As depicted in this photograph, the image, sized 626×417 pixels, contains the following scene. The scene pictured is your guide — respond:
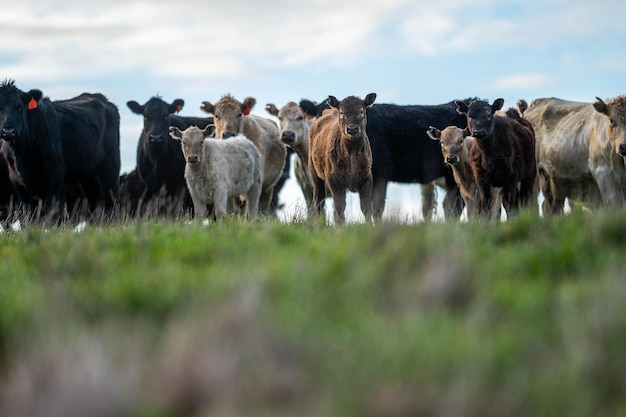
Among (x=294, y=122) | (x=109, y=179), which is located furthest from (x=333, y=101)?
(x=109, y=179)

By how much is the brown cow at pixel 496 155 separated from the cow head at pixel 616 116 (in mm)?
1147

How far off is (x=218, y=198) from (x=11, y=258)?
7577mm

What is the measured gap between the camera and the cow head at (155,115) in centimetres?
1862

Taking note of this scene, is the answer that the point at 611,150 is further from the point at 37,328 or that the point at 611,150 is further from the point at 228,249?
the point at 37,328

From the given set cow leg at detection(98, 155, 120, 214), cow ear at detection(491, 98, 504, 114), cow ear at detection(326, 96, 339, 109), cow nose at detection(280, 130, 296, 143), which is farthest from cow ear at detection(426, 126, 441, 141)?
cow leg at detection(98, 155, 120, 214)

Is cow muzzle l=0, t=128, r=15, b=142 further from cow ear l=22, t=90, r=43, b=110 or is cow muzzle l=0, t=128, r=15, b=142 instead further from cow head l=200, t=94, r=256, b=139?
cow head l=200, t=94, r=256, b=139

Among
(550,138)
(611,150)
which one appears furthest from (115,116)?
(611,150)

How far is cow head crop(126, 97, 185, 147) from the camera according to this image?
18625 mm

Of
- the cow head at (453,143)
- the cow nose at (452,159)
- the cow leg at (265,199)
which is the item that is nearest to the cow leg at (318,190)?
the cow head at (453,143)

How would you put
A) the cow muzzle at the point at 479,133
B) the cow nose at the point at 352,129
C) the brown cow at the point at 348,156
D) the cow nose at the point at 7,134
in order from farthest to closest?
the cow nose at the point at 7,134 → the brown cow at the point at 348,156 → the cow nose at the point at 352,129 → the cow muzzle at the point at 479,133

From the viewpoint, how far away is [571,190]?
1678cm

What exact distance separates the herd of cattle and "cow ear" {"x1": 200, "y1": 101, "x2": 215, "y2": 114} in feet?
0.06

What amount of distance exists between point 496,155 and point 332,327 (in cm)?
956

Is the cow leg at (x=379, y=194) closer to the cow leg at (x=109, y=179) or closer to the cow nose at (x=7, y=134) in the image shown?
the cow leg at (x=109, y=179)
